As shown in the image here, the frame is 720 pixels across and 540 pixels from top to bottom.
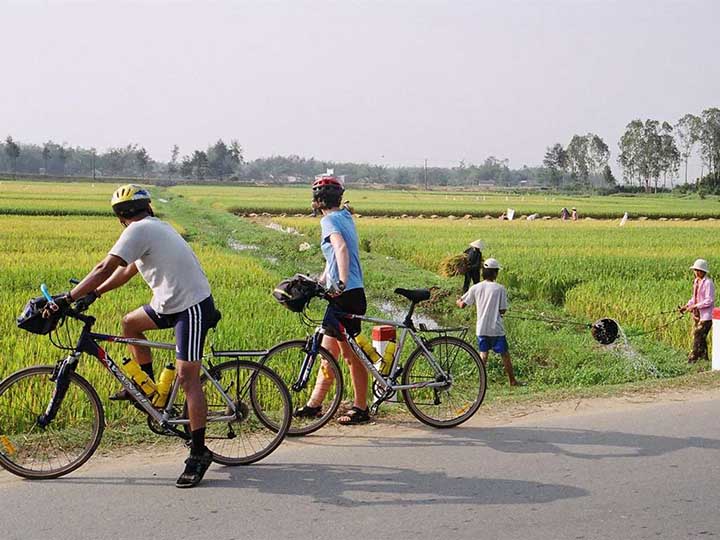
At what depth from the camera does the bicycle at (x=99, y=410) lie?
5.34 m

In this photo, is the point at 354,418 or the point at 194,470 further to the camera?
the point at 354,418

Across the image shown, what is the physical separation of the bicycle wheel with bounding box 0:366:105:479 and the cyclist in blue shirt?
155cm

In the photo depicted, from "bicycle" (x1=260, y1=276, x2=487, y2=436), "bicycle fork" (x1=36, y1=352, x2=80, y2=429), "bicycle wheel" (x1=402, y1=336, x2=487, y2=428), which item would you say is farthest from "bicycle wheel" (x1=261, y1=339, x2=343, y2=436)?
"bicycle fork" (x1=36, y1=352, x2=80, y2=429)

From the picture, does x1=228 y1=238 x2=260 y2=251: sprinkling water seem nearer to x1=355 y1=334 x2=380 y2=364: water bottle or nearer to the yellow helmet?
x1=355 y1=334 x2=380 y2=364: water bottle

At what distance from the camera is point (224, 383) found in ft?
18.9

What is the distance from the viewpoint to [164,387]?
558 centimetres

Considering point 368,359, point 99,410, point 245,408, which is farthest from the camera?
point 368,359

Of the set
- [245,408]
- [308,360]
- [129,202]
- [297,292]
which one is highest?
[129,202]

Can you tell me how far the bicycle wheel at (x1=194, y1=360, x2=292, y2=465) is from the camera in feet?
18.8

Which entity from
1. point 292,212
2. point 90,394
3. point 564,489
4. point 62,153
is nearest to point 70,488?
point 90,394

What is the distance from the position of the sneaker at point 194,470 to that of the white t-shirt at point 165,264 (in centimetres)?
86

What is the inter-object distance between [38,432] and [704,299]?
25.8ft

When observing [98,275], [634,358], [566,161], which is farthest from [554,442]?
[566,161]

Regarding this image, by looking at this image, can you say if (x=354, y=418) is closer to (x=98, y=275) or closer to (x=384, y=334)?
(x=384, y=334)
